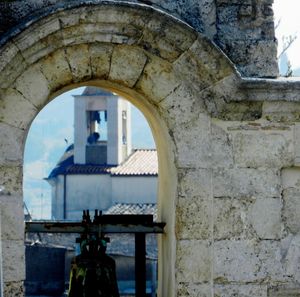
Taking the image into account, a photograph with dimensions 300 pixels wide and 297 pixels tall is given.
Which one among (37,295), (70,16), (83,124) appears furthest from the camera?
(83,124)

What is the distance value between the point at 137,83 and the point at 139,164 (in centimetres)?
4789

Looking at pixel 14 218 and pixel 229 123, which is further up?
pixel 229 123

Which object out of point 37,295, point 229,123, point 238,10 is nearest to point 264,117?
point 229,123

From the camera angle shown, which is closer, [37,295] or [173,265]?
[173,265]

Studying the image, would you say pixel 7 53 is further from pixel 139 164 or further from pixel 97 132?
pixel 97 132

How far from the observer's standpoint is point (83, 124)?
55.5 m

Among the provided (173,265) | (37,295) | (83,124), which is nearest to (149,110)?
(173,265)

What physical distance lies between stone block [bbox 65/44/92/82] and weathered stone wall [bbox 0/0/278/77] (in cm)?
57

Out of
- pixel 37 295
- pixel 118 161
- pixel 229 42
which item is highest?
pixel 118 161

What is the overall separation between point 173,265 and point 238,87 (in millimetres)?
1275

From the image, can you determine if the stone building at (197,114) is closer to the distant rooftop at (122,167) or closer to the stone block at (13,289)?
the stone block at (13,289)

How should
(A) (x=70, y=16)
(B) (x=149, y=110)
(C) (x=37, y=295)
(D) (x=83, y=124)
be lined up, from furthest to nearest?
(D) (x=83, y=124)
(C) (x=37, y=295)
(B) (x=149, y=110)
(A) (x=70, y=16)

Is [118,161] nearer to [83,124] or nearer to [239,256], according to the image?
[83,124]

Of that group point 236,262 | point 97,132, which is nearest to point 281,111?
point 236,262
